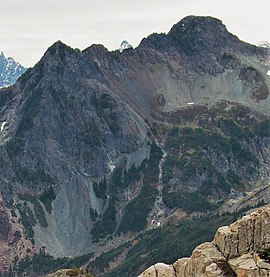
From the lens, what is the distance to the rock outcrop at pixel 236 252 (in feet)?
214

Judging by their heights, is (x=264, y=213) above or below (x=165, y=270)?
above

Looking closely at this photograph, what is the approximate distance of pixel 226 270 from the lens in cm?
6681

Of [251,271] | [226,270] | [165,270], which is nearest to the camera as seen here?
[251,271]

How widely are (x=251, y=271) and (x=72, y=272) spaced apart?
52617mm

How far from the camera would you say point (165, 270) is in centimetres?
7756

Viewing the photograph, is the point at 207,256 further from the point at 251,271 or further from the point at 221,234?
the point at 251,271

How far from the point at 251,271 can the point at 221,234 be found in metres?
10.5

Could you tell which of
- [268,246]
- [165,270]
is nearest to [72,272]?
[165,270]

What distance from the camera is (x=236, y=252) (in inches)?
2739

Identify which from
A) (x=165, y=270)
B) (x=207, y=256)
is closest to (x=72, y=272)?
(x=165, y=270)

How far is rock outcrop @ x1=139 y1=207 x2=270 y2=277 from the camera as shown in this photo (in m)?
65.1

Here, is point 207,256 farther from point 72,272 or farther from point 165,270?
point 72,272

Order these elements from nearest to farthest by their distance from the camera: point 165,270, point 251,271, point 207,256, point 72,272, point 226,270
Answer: point 251,271 < point 226,270 < point 207,256 < point 165,270 < point 72,272

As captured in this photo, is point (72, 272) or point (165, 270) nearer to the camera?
point (165, 270)
